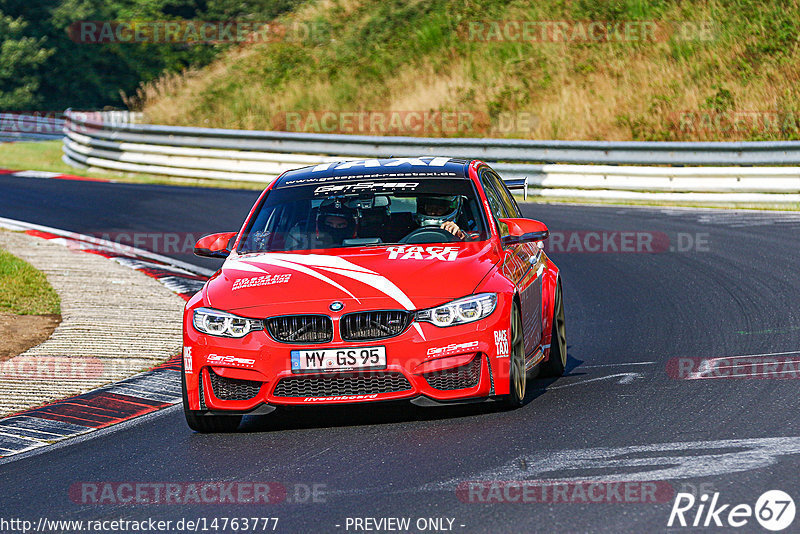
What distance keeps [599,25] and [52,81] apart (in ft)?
127

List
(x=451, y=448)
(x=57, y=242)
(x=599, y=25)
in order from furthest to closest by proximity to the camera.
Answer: (x=599, y=25) → (x=57, y=242) → (x=451, y=448)

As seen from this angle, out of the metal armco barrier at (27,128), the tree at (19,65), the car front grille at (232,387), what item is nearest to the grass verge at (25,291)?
the car front grille at (232,387)

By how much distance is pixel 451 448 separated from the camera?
251 inches

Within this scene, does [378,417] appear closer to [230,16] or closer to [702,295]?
[702,295]

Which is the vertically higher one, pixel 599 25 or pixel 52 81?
pixel 599 25

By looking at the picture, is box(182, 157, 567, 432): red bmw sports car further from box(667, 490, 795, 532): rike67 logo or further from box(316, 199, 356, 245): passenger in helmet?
box(667, 490, 795, 532): rike67 logo

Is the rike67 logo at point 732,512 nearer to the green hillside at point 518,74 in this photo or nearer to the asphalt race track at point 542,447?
the asphalt race track at point 542,447

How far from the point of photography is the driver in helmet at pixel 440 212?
8.05m

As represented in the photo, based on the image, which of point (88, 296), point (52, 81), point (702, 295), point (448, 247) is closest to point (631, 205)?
point (702, 295)

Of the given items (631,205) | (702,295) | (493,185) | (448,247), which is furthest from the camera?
(631,205)

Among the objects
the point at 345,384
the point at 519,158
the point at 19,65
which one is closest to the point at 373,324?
the point at 345,384

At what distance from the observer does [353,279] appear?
7133mm

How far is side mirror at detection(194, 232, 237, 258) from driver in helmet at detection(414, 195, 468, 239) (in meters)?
1.30

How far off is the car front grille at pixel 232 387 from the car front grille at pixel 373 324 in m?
0.61
